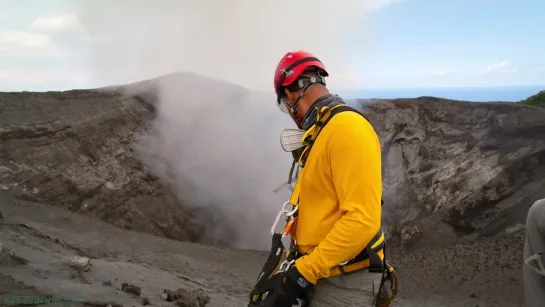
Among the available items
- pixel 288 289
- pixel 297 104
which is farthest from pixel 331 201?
pixel 297 104

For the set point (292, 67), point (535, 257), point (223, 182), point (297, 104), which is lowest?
point (223, 182)

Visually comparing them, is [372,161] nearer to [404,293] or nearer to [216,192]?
[404,293]

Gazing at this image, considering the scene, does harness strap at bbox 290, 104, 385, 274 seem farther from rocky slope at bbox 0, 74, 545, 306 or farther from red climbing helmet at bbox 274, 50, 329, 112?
rocky slope at bbox 0, 74, 545, 306

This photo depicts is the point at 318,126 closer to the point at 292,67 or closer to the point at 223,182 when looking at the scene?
the point at 292,67

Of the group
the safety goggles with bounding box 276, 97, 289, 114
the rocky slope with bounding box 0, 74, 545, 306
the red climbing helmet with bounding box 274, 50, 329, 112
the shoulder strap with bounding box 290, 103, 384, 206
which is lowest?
the rocky slope with bounding box 0, 74, 545, 306

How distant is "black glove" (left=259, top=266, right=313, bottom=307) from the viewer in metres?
2.17

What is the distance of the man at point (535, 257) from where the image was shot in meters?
3.08

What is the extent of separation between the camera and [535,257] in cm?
312

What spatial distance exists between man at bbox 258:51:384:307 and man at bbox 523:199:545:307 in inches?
55.5

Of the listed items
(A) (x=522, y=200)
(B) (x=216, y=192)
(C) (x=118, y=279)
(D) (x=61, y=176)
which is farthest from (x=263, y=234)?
(C) (x=118, y=279)

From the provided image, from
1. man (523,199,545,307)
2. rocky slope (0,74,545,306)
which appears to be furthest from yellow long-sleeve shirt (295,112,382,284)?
rocky slope (0,74,545,306)

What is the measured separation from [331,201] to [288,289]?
48 cm

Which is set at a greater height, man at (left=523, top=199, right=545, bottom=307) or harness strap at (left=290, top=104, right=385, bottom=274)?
harness strap at (left=290, top=104, right=385, bottom=274)

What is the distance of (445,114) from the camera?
42.7 ft
